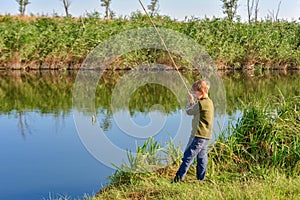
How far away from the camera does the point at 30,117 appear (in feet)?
30.6

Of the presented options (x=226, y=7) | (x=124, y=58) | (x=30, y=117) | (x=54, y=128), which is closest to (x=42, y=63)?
(x=124, y=58)

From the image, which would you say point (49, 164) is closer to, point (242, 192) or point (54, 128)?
point (54, 128)

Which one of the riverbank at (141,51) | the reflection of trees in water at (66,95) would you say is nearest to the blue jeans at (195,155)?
the reflection of trees in water at (66,95)

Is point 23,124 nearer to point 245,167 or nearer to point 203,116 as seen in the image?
point 245,167

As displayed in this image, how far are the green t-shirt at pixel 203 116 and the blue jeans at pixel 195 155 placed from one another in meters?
0.06

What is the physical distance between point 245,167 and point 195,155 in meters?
0.77

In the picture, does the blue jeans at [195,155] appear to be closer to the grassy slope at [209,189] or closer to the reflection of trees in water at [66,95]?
the grassy slope at [209,189]

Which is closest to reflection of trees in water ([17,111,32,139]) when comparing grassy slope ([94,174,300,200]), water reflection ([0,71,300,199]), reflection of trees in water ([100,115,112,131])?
water reflection ([0,71,300,199])

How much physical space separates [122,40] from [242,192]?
12.5 meters

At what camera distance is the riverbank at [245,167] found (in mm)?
3928

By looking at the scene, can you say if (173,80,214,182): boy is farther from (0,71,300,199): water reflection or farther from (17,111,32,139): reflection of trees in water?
(17,111,32,139): reflection of trees in water

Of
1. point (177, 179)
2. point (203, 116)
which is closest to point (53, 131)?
point (177, 179)

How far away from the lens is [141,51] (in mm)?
18922

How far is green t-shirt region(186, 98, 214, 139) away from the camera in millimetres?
4309
